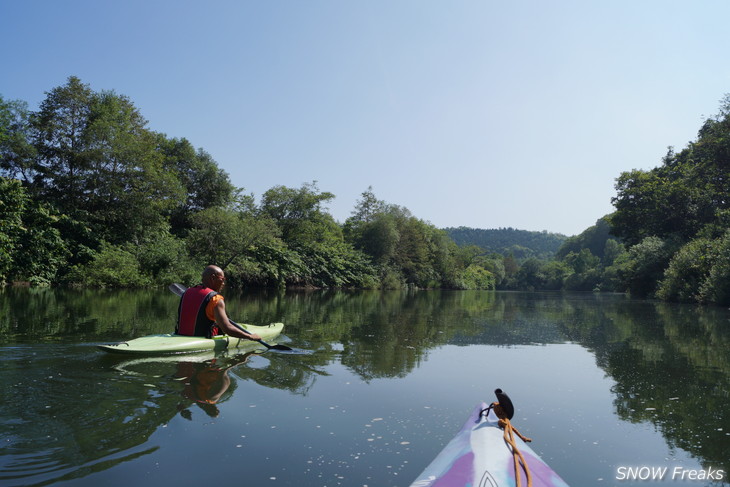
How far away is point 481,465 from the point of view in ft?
8.21

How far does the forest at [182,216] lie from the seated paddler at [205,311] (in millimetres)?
10590

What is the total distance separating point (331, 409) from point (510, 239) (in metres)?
190

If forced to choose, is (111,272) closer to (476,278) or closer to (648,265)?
(648,265)

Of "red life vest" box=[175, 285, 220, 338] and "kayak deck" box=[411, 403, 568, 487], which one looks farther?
"red life vest" box=[175, 285, 220, 338]

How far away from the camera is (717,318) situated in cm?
1522

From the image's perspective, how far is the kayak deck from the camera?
2359 mm

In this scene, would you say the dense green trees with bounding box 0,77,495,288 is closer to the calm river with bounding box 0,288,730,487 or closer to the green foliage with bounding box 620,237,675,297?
the calm river with bounding box 0,288,730,487

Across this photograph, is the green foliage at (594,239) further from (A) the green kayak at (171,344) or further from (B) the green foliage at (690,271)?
(A) the green kayak at (171,344)

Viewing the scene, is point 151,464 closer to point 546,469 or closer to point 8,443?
point 8,443

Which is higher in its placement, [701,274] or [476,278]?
[701,274]

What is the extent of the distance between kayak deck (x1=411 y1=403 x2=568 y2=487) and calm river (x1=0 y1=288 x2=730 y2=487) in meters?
0.45

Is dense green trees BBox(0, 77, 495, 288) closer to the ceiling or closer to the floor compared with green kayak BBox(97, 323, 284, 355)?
closer to the ceiling

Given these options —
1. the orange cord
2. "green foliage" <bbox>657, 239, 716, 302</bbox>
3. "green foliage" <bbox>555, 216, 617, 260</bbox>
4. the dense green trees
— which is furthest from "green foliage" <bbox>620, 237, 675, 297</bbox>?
"green foliage" <bbox>555, 216, 617, 260</bbox>

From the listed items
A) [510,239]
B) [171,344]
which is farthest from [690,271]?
[510,239]
